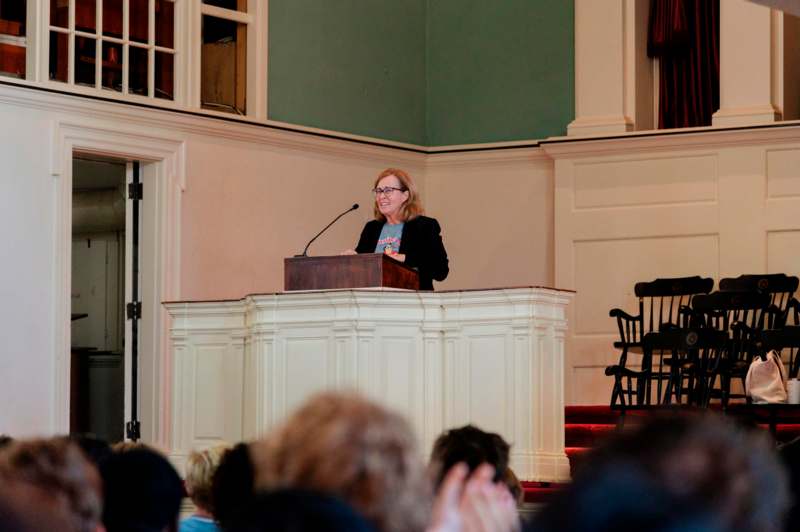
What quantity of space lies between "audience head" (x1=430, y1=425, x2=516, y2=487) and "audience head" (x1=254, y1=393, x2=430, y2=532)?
40.3 inches

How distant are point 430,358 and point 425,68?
496 cm

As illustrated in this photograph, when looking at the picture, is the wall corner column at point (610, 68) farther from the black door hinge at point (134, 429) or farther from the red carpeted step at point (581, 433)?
the black door hinge at point (134, 429)

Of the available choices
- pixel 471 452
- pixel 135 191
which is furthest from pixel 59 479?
pixel 135 191

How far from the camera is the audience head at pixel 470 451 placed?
2.56m

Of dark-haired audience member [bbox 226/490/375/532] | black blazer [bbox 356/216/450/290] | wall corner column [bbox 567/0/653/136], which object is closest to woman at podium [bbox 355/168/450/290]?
A: black blazer [bbox 356/216/450/290]

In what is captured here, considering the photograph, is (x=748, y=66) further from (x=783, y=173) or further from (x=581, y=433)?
(x=581, y=433)

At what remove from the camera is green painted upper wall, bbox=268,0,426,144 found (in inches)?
423

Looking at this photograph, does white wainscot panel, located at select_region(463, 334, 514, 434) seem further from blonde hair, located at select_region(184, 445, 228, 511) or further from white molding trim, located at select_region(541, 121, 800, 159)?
blonde hair, located at select_region(184, 445, 228, 511)

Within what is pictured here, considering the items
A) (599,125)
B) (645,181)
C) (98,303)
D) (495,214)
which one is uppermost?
(599,125)

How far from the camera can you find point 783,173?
10164 millimetres

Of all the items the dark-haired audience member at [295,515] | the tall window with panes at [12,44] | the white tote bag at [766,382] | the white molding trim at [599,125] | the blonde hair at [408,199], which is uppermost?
the tall window with panes at [12,44]

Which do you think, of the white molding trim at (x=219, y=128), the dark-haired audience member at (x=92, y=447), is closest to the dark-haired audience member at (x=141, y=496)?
the dark-haired audience member at (x=92, y=447)

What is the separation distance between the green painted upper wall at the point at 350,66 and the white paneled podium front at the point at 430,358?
3.66m

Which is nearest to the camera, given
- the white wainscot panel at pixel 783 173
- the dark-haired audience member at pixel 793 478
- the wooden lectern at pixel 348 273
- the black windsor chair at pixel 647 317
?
the dark-haired audience member at pixel 793 478
